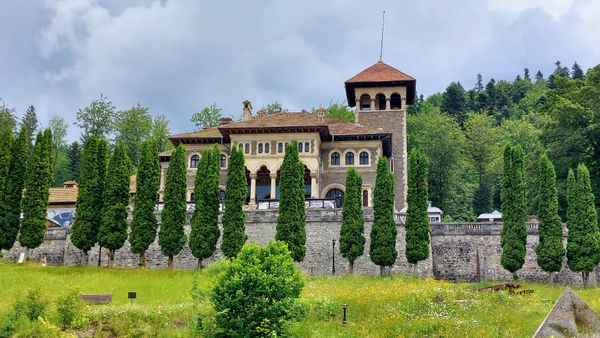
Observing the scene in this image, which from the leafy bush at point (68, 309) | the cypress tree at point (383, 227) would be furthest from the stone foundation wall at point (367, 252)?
the leafy bush at point (68, 309)

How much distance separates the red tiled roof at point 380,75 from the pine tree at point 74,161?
3827cm

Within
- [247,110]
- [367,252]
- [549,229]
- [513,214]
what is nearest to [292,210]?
[367,252]

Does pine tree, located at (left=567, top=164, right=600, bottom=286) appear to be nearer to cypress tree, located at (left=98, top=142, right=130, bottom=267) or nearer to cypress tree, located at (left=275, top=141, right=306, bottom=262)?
cypress tree, located at (left=275, top=141, right=306, bottom=262)

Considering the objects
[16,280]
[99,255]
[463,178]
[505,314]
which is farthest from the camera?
[463,178]

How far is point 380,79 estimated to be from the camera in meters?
53.8

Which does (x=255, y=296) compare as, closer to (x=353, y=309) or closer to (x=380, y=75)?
(x=353, y=309)

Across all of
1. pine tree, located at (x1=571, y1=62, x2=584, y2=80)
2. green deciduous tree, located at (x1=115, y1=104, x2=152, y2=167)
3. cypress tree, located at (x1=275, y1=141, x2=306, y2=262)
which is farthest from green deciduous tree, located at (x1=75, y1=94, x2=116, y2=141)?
pine tree, located at (x1=571, y1=62, x2=584, y2=80)

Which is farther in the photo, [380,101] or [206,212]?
[380,101]

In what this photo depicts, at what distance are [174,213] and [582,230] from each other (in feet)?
68.9

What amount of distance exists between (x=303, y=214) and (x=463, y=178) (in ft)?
124

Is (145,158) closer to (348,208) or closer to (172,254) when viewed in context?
(172,254)

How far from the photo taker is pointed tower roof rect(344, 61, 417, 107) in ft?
176

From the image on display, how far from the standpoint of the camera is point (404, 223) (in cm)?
3656

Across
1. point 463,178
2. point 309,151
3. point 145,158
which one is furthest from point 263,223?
point 463,178
